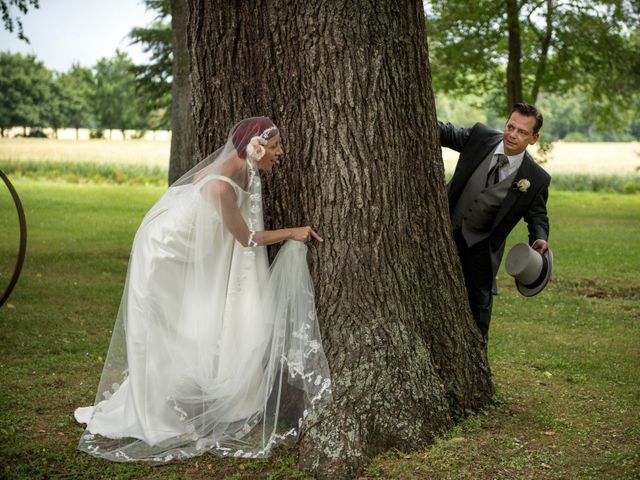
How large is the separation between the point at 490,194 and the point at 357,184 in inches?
52.9

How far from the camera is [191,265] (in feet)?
16.7

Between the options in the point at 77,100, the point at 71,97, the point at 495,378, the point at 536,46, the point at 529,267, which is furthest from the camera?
the point at 77,100

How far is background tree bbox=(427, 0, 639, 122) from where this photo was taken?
64.8 feet

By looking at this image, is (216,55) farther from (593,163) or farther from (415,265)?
(593,163)

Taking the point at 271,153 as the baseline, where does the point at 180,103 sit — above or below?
above

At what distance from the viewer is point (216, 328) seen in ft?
16.5

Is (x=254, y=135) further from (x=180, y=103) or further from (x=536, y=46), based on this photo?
(x=536, y=46)

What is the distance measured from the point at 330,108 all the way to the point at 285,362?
1552mm

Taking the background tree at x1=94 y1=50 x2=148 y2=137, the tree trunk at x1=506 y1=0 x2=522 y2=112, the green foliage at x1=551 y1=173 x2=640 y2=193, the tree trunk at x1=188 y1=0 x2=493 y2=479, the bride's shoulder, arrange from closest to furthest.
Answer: the tree trunk at x1=188 y1=0 x2=493 y2=479 → the bride's shoulder → the tree trunk at x1=506 y1=0 x2=522 y2=112 → the green foliage at x1=551 y1=173 x2=640 y2=193 → the background tree at x1=94 y1=50 x2=148 y2=137

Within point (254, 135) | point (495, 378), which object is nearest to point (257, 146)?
point (254, 135)

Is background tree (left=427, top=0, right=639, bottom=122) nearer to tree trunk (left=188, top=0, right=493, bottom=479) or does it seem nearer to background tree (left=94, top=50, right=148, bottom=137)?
tree trunk (left=188, top=0, right=493, bottom=479)

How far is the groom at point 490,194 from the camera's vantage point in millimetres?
5578

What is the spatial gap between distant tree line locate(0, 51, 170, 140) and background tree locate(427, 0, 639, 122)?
1516 centimetres

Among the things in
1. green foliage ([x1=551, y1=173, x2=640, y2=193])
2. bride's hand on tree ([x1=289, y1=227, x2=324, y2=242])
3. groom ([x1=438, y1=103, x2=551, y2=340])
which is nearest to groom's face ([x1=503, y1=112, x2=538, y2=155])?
groom ([x1=438, y1=103, x2=551, y2=340])
